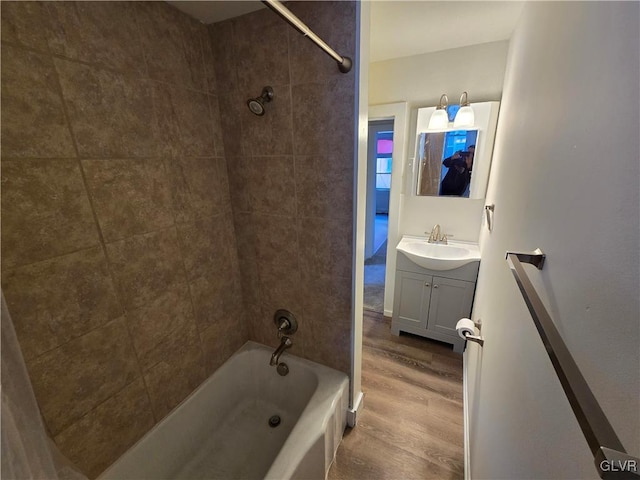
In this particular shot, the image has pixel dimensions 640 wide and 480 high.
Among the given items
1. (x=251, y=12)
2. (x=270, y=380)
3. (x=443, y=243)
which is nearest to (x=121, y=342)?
(x=270, y=380)

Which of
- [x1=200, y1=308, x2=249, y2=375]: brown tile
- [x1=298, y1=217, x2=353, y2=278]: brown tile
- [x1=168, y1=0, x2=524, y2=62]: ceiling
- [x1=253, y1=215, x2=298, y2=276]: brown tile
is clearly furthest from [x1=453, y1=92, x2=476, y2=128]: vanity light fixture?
[x1=200, y1=308, x2=249, y2=375]: brown tile

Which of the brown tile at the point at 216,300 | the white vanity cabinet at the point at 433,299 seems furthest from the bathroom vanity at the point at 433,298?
the brown tile at the point at 216,300

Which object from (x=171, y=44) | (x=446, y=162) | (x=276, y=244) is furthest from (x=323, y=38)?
(x=446, y=162)

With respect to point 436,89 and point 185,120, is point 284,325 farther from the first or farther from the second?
point 436,89

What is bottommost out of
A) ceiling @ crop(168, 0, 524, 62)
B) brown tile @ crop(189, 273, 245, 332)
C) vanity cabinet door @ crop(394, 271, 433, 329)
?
vanity cabinet door @ crop(394, 271, 433, 329)

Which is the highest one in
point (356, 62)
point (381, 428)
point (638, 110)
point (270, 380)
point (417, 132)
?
point (356, 62)

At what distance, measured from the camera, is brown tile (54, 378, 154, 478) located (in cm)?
94

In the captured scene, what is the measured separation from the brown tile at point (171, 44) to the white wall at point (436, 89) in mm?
1460

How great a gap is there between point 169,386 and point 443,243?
7.36ft

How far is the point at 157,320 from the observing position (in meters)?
1.18

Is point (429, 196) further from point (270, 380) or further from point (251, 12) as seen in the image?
point (270, 380)

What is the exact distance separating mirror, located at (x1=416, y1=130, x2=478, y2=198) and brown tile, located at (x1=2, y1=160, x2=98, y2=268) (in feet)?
7.25

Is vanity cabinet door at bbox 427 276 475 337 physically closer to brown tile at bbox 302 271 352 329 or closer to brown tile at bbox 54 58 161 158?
brown tile at bbox 302 271 352 329

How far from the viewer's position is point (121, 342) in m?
1.04
